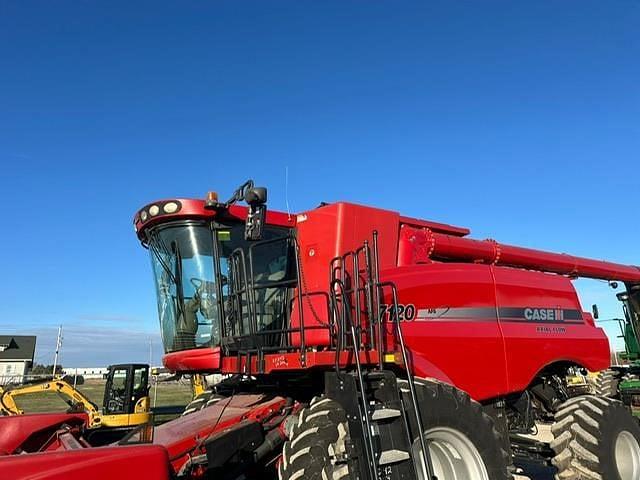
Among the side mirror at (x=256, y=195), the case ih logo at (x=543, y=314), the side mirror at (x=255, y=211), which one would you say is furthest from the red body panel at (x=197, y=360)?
the case ih logo at (x=543, y=314)

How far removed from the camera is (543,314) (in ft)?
22.7

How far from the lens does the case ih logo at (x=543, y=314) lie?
22.1 feet

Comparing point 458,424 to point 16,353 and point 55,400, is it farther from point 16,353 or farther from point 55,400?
point 16,353

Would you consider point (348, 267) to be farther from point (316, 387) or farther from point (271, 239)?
point (316, 387)

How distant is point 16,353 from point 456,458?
224ft

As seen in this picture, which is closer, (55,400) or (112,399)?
(112,399)

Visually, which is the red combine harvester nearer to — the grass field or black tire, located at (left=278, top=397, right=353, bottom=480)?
black tire, located at (left=278, top=397, right=353, bottom=480)

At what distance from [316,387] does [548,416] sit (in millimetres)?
3141

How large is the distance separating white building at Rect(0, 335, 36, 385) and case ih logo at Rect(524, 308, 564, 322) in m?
64.1

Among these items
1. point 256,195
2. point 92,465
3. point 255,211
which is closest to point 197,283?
point 255,211

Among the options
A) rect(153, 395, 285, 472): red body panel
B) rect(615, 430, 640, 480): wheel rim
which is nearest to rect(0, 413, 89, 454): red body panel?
rect(153, 395, 285, 472): red body panel

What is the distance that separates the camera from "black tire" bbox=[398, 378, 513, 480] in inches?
183

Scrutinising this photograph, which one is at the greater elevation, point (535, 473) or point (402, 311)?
point (402, 311)

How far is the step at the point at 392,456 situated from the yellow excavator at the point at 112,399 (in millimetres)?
12737
